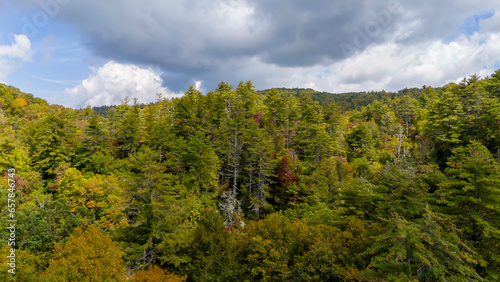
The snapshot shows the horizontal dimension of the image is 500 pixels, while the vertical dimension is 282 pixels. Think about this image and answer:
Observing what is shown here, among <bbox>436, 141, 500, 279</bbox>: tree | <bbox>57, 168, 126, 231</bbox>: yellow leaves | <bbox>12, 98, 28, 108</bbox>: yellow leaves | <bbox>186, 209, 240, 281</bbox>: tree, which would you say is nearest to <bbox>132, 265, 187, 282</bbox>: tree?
<bbox>186, 209, 240, 281</bbox>: tree

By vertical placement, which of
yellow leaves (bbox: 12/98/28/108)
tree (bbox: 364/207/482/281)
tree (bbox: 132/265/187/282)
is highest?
yellow leaves (bbox: 12/98/28/108)

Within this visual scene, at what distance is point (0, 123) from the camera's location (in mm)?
37781

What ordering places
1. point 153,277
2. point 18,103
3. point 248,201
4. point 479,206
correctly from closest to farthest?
point 479,206 → point 153,277 → point 248,201 → point 18,103

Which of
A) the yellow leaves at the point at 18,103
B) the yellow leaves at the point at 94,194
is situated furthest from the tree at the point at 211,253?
the yellow leaves at the point at 18,103

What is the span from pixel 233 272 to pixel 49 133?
114ft

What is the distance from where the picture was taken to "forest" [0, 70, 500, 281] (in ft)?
46.5

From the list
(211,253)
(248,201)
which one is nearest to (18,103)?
(248,201)

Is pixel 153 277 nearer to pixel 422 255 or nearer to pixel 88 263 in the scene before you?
pixel 88 263

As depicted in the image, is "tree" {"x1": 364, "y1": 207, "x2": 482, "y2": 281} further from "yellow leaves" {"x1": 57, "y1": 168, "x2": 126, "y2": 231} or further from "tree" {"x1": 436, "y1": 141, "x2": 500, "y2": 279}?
"yellow leaves" {"x1": 57, "y1": 168, "x2": 126, "y2": 231}

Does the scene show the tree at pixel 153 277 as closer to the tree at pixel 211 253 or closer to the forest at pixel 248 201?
the forest at pixel 248 201

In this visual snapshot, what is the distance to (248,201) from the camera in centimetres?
3416

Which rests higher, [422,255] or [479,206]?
[479,206]

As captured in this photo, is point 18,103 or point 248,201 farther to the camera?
point 18,103

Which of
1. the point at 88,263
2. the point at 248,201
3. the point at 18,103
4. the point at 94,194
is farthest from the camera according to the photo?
the point at 18,103
